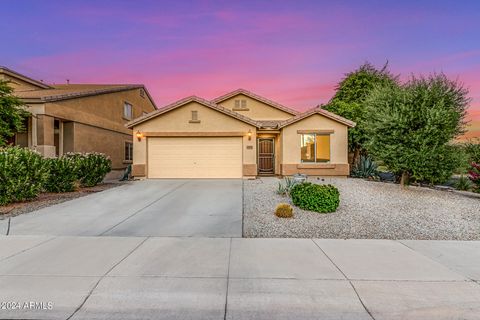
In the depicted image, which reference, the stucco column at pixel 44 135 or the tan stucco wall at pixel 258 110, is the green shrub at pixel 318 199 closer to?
the stucco column at pixel 44 135

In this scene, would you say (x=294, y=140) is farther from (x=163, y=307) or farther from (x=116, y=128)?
(x=163, y=307)

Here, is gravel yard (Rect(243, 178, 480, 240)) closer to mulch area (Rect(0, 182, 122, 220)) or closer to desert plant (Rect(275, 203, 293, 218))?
desert plant (Rect(275, 203, 293, 218))

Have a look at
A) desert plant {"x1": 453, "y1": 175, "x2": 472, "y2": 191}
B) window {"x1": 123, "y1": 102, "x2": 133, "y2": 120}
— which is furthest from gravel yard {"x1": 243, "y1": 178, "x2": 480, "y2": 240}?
window {"x1": 123, "y1": 102, "x2": 133, "y2": 120}

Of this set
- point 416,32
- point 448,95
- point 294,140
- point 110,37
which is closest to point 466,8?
point 416,32

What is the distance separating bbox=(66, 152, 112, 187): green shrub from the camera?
13391 millimetres

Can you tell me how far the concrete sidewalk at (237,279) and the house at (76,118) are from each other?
10730mm

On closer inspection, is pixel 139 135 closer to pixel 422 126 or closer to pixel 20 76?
pixel 20 76

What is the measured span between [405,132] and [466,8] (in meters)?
8.15

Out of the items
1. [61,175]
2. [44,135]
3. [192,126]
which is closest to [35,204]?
[61,175]

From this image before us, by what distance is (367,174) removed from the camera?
57.3 ft

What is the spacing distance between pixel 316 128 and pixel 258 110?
19.1 feet

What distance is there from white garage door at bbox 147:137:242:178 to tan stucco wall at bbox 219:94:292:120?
5597mm

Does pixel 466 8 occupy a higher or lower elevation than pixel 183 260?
higher

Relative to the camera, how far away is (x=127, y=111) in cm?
2280
